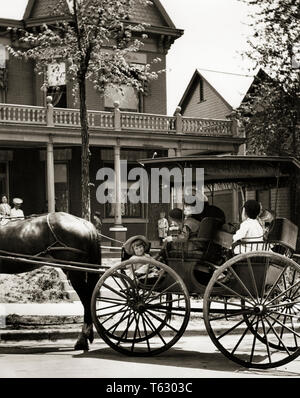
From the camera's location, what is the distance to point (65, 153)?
1025 inches

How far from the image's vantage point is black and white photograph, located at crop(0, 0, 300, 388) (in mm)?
7391

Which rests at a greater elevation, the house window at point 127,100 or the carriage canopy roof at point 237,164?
the house window at point 127,100

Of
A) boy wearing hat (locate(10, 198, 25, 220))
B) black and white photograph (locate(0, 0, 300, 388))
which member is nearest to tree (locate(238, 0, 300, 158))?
black and white photograph (locate(0, 0, 300, 388))

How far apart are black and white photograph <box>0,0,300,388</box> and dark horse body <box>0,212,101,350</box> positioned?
2 cm

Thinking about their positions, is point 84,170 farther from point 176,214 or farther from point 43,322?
point 176,214

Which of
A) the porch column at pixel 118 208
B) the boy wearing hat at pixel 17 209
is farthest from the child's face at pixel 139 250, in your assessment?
the porch column at pixel 118 208

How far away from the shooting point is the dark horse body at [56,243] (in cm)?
883

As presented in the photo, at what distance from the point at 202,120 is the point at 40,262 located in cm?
1897

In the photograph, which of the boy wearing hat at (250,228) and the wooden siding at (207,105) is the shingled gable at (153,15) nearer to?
the wooden siding at (207,105)

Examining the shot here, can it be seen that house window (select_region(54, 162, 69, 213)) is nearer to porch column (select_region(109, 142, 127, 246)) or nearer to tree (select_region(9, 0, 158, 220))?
porch column (select_region(109, 142, 127, 246))

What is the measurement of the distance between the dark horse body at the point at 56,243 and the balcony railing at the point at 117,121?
→ 1452cm

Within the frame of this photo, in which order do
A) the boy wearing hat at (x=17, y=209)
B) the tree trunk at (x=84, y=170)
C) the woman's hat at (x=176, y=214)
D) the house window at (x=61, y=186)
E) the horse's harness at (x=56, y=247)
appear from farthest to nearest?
the house window at (x=61, y=186) → the tree trunk at (x=84, y=170) → the boy wearing hat at (x=17, y=209) → the horse's harness at (x=56, y=247) → the woman's hat at (x=176, y=214)

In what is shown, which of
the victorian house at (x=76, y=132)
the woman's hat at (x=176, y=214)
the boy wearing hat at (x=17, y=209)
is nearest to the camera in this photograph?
the woman's hat at (x=176, y=214)
